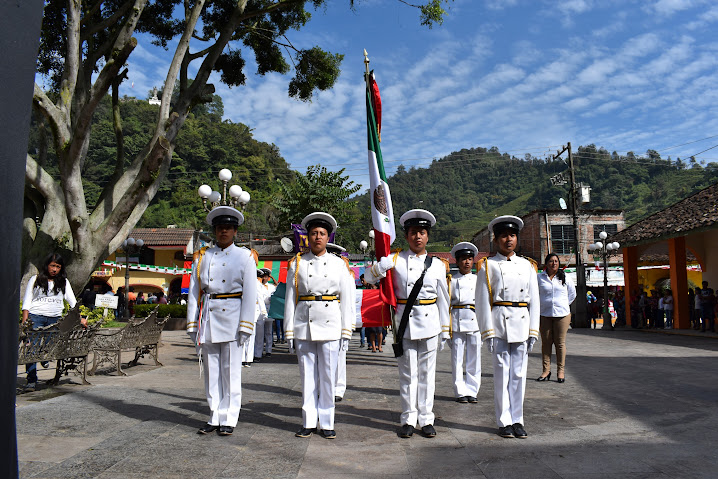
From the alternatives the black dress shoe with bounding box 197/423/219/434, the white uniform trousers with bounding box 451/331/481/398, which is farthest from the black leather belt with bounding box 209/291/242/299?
the white uniform trousers with bounding box 451/331/481/398

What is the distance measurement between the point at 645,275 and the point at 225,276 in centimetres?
3759

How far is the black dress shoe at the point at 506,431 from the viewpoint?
476 centimetres

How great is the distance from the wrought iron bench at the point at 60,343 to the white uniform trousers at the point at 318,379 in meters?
3.18

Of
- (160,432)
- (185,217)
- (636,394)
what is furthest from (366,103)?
(185,217)

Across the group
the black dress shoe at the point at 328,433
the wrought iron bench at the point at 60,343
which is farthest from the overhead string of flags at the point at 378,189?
the wrought iron bench at the point at 60,343

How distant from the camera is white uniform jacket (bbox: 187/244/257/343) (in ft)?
16.3

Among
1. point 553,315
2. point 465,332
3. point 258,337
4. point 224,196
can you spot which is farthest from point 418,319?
point 224,196

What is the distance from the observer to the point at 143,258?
43.8m

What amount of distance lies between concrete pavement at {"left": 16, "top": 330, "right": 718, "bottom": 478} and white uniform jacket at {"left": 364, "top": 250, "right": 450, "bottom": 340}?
3.14ft

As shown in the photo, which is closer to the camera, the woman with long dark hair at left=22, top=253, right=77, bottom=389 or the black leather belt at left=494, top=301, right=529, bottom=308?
the black leather belt at left=494, top=301, right=529, bottom=308

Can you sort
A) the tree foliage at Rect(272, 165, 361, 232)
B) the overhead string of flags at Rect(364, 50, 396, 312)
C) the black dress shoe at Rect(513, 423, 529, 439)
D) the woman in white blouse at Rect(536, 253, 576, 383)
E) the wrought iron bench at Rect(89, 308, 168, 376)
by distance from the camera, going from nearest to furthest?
the black dress shoe at Rect(513, 423, 529, 439) → the overhead string of flags at Rect(364, 50, 396, 312) → the wrought iron bench at Rect(89, 308, 168, 376) → the woman in white blouse at Rect(536, 253, 576, 383) → the tree foliage at Rect(272, 165, 361, 232)

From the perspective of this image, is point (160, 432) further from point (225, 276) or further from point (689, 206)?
point (689, 206)

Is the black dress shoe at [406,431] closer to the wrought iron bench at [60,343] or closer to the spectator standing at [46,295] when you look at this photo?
the wrought iron bench at [60,343]

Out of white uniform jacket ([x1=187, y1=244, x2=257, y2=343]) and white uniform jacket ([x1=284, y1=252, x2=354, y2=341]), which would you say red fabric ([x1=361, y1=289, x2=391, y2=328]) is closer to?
white uniform jacket ([x1=284, y1=252, x2=354, y2=341])
